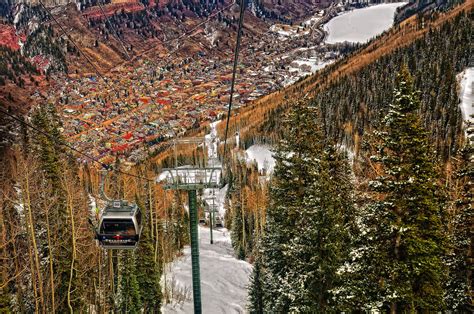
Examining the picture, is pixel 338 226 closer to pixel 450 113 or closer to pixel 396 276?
pixel 396 276

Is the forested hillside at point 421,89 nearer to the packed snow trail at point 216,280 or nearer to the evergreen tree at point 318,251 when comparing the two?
the packed snow trail at point 216,280

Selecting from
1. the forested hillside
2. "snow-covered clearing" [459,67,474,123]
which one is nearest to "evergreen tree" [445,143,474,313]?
the forested hillside

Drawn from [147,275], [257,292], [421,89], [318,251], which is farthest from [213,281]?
[421,89]

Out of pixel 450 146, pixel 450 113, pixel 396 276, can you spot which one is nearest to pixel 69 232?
pixel 396 276


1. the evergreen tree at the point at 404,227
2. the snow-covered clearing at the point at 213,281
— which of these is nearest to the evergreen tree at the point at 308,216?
the evergreen tree at the point at 404,227

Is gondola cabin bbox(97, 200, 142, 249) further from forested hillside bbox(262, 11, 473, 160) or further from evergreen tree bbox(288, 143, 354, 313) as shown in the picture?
forested hillside bbox(262, 11, 473, 160)

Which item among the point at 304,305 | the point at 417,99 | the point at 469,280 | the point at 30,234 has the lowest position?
the point at 304,305
